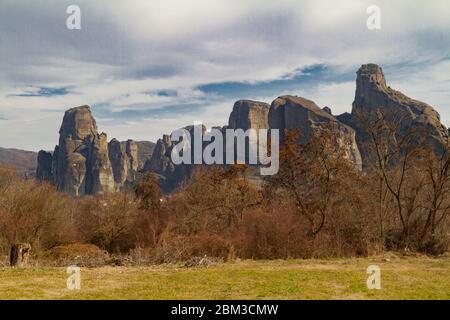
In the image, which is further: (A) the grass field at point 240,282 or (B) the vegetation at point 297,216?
(B) the vegetation at point 297,216

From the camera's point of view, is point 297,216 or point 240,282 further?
point 297,216

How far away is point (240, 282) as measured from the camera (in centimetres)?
1386

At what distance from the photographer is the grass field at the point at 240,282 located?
11992 mm

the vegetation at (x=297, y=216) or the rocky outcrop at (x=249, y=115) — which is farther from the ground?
the rocky outcrop at (x=249, y=115)

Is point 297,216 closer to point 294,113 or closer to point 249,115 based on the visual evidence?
point 294,113

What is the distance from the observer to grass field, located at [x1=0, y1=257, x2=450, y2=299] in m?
12.0

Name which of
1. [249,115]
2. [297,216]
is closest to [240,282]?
[297,216]

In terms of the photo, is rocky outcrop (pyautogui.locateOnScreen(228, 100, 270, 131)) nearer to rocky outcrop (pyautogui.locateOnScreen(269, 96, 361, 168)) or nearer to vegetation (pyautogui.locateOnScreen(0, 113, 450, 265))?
rocky outcrop (pyautogui.locateOnScreen(269, 96, 361, 168))

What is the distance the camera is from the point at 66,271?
52.9 ft

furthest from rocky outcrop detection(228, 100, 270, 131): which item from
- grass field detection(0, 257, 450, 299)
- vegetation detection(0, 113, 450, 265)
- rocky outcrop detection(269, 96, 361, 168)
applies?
grass field detection(0, 257, 450, 299)

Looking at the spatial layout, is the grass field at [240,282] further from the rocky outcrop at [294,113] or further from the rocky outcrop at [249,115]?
the rocky outcrop at [249,115]

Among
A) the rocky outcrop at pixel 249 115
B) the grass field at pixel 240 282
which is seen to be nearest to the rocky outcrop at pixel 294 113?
the rocky outcrop at pixel 249 115
